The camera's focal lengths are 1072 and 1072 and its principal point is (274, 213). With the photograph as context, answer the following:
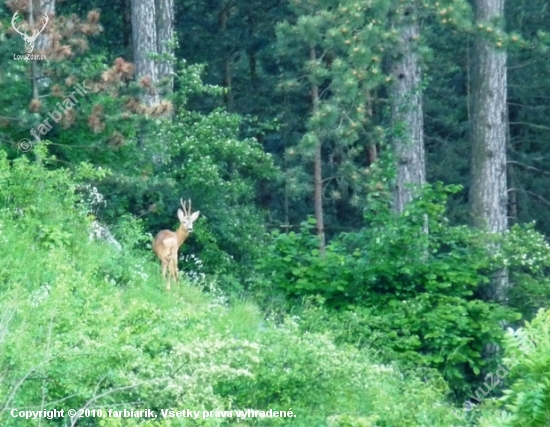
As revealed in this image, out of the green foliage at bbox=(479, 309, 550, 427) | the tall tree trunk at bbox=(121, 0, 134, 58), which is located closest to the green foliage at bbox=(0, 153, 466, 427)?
the green foliage at bbox=(479, 309, 550, 427)

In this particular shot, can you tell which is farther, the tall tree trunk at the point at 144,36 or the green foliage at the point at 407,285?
the tall tree trunk at the point at 144,36

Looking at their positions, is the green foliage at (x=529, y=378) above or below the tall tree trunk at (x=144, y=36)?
below

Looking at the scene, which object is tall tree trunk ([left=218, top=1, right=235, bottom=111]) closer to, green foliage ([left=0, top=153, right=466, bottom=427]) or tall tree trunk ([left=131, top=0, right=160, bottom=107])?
tall tree trunk ([left=131, top=0, right=160, bottom=107])

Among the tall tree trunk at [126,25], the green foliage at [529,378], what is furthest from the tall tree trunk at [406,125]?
the green foliage at [529,378]

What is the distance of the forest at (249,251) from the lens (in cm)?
817

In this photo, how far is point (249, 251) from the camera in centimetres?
1880

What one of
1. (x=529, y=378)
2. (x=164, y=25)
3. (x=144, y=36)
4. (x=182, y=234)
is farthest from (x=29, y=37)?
(x=529, y=378)

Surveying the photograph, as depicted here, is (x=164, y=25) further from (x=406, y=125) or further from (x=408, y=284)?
(x=408, y=284)

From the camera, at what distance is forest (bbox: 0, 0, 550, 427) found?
26.8 feet

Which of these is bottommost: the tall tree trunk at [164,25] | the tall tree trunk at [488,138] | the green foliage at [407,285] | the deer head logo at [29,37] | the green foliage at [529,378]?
the green foliage at [407,285]

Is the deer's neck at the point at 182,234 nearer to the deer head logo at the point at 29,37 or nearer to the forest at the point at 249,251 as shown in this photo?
the forest at the point at 249,251

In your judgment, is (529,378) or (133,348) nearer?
(529,378)

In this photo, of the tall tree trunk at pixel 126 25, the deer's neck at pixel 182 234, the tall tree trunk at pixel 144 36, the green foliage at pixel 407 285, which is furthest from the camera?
the tall tree trunk at pixel 126 25

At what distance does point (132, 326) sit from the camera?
933 centimetres
